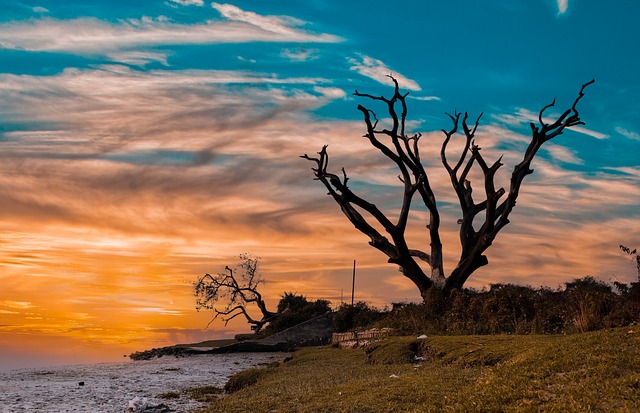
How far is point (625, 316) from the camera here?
65.6ft

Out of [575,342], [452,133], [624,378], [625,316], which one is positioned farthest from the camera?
[452,133]

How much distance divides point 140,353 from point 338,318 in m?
12.0

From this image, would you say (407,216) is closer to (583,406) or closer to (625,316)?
(625,316)

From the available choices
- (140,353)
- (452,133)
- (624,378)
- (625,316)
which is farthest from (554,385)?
(452,133)

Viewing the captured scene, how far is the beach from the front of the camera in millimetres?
14180

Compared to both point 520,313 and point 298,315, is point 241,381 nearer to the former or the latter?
point 520,313

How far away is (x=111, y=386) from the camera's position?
1836cm

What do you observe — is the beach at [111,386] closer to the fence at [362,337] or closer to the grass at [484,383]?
the grass at [484,383]

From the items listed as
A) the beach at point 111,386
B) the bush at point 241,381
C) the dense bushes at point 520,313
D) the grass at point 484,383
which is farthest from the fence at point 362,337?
the grass at point 484,383

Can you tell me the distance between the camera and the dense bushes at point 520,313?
20.3m

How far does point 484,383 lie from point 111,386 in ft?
39.1

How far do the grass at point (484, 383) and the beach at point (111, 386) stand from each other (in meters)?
2.22

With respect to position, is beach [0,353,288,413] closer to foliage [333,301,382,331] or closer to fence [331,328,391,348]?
fence [331,328,391,348]

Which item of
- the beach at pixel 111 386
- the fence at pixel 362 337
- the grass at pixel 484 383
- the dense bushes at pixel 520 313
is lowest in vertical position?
the beach at pixel 111 386
